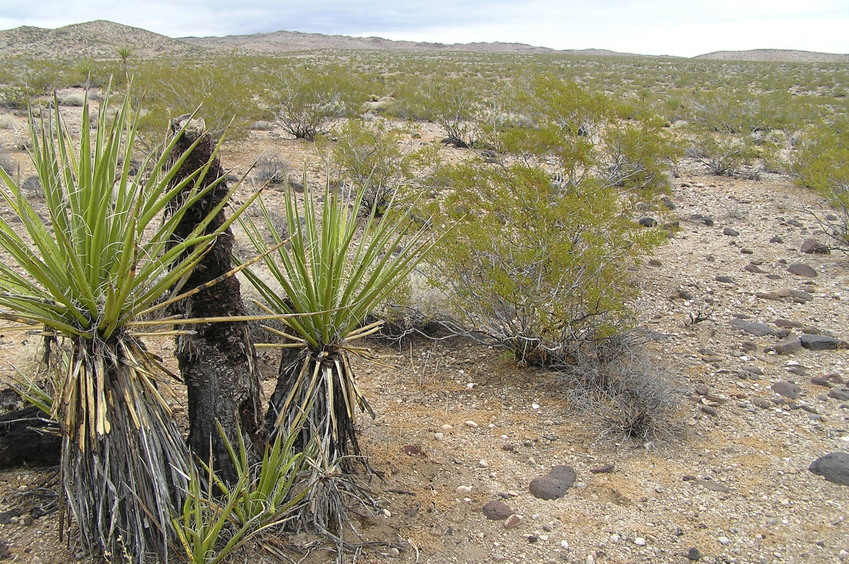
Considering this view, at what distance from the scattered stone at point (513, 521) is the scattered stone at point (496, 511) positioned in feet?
0.09

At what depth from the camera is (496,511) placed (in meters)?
4.01

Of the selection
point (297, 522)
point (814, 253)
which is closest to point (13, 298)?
point (297, 522)

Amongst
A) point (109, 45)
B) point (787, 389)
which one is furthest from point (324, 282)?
point (109, 45)

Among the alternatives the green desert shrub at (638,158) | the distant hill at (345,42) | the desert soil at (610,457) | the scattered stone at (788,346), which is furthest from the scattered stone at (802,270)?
the distant hill at (345,42)

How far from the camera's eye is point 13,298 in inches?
98.0

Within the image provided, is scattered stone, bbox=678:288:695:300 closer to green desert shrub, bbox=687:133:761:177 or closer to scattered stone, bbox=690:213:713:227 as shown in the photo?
scattered stone, bbox=690:213:713:227

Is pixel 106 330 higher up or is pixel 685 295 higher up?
pixel 106 330

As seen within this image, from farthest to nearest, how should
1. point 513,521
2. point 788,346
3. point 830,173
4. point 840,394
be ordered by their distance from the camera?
point 830,173 → point 788,346 → point 840,394 → point 513,521

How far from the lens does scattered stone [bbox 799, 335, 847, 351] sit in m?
6.58

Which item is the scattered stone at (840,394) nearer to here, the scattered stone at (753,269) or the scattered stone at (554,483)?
the scattered stone at (554,483)

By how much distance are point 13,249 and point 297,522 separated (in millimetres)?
1917

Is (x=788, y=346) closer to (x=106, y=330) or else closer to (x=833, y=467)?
(x=833, y=467)

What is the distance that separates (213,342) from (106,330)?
575 mm

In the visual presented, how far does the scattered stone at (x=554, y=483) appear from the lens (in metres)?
4.25
